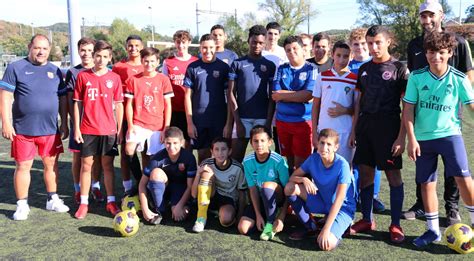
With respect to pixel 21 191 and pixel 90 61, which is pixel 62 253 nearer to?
pixel 21 191

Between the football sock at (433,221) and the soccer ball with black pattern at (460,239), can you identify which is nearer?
the soccer ball with black pattern at (460,239)

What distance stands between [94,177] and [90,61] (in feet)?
4.36

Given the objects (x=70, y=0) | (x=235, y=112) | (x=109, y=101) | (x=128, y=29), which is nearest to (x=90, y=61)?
(x=109, y=101)

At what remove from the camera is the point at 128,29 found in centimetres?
7456

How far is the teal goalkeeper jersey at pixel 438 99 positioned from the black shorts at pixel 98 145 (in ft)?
9.44

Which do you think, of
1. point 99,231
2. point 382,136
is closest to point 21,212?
point 99,231

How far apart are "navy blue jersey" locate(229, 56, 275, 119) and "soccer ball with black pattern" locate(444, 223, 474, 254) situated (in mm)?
2054

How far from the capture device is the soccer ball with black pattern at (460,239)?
10.5 ft

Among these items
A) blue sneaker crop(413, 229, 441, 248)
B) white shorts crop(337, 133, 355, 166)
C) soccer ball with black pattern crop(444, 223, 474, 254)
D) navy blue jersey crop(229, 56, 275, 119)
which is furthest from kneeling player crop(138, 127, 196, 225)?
soccer ball with black pattern crop(444, 223, 474, 254)

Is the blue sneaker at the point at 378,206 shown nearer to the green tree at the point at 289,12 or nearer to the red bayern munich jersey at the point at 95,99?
the red bayern munich jersey at the point at 95,99

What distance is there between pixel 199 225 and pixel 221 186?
1.50 ft

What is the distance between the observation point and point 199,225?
12.6 ft

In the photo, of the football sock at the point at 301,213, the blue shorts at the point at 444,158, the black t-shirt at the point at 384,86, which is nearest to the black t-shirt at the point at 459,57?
the black t-shirt at the point at 384,86

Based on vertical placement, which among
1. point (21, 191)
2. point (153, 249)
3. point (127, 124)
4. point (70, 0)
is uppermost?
point (70, 0)
